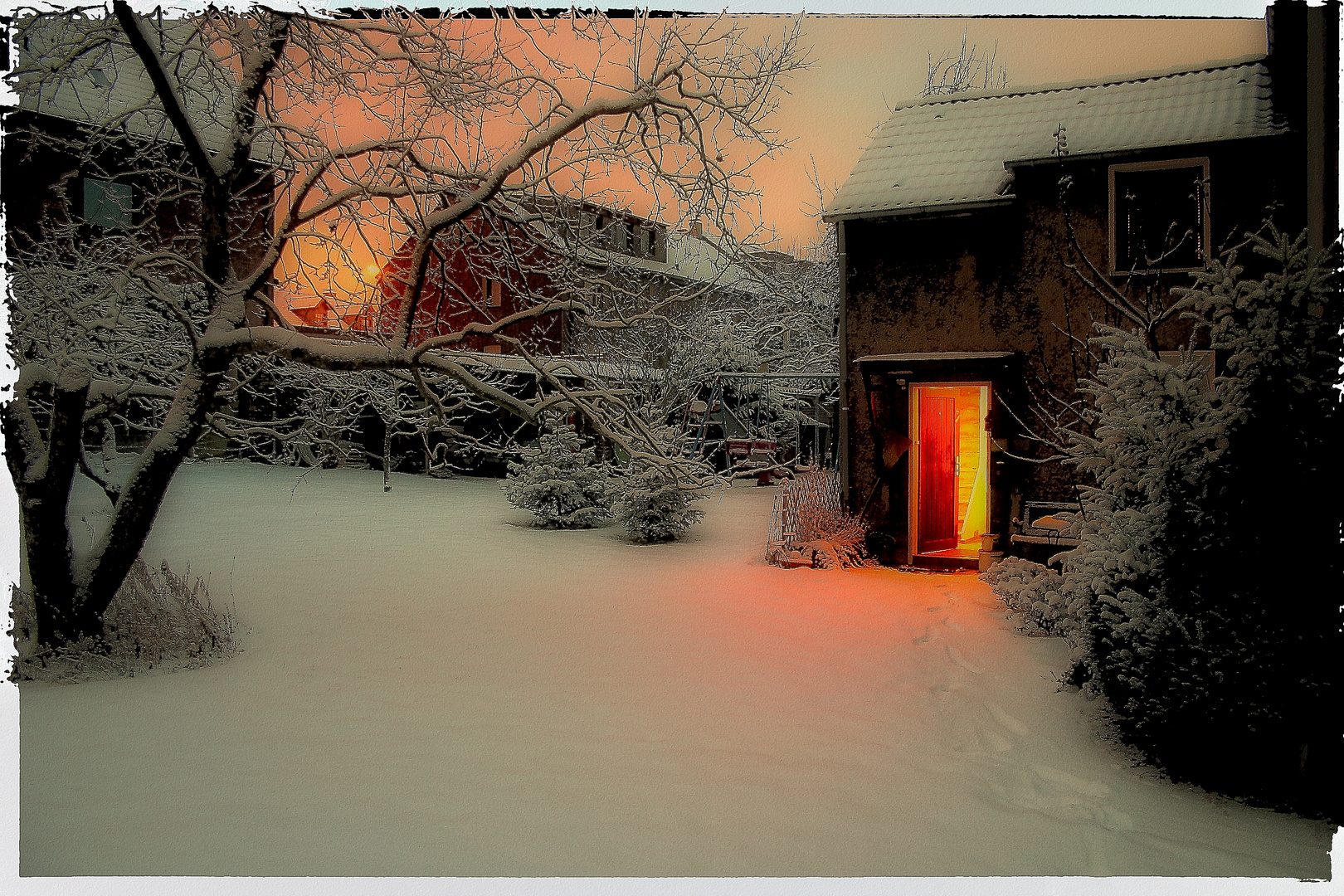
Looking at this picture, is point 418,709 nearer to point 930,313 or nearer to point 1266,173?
point 930,313

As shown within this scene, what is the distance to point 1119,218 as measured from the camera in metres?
8.30

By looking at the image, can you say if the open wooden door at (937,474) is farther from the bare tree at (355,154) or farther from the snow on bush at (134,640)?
the snow on bush at (134,640)

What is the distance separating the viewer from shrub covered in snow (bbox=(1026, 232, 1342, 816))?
329 cm

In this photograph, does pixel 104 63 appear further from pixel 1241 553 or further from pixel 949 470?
pixel 949 470

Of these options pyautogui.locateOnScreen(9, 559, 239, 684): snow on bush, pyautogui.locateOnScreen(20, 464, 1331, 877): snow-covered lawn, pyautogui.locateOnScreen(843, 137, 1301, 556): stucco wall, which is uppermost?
pyautogui.locateOnScreen(843, 137, 1301, 556): stucco wall

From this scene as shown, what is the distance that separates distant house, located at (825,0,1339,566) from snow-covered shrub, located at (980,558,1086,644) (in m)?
2.21

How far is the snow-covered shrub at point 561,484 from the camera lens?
12.3 meters

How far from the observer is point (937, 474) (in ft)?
32.9

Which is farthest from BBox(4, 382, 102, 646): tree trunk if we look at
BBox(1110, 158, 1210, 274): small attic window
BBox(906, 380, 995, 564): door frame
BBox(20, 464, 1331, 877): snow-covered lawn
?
BBox(1110, 158, 1210, 274): small attic window

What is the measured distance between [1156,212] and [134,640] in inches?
364

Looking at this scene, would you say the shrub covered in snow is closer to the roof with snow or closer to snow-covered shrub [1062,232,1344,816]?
snow-covered shrub [1062,232,1344,816]

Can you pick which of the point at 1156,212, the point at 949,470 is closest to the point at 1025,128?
the point at 1156,212

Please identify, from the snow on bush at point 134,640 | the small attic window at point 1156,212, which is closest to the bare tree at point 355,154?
the snow on bush at point 134,640

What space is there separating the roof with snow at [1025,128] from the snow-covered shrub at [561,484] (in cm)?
552
